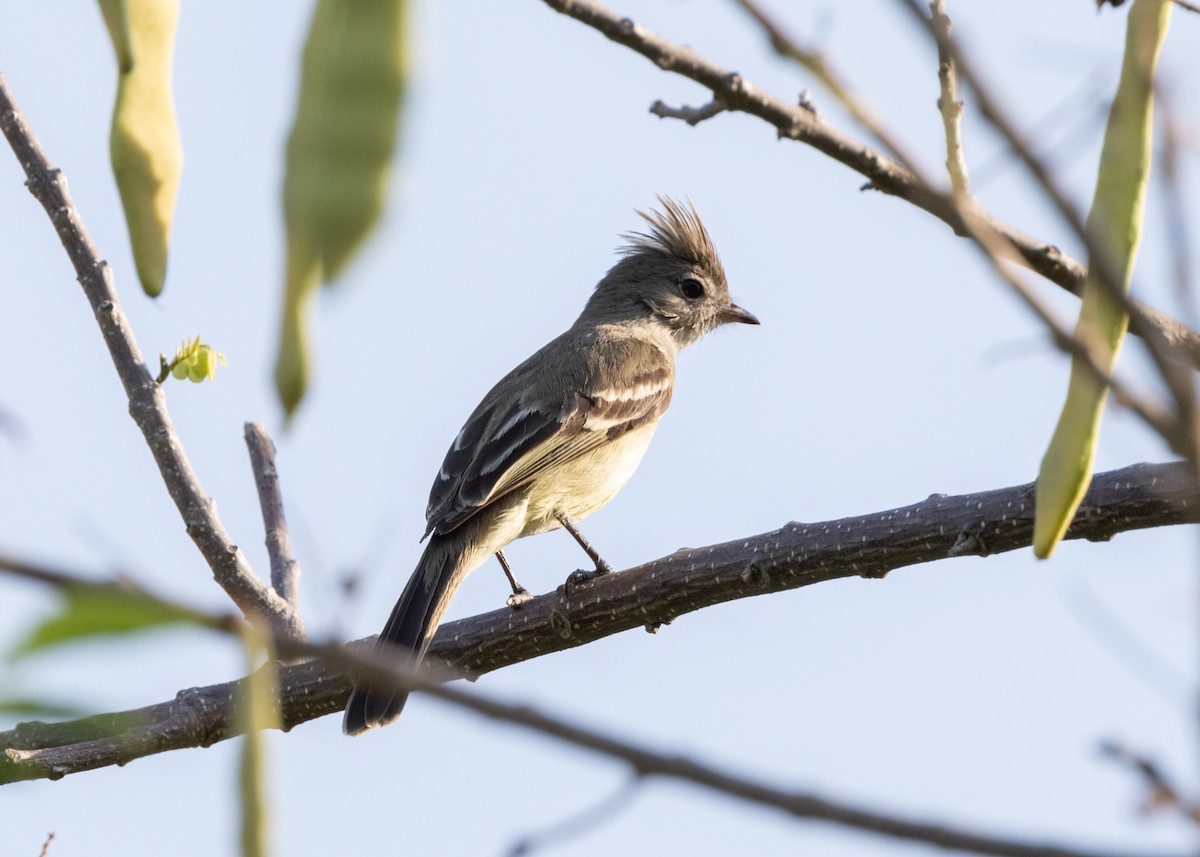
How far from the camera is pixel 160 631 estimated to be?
910mm

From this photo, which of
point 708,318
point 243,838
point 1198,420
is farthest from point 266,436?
point 1198,420

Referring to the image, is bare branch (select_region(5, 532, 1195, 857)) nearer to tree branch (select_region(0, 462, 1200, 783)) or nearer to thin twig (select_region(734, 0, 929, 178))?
thin twig (select_region(734, 0, 929, 178))

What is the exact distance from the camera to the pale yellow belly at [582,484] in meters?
6.76

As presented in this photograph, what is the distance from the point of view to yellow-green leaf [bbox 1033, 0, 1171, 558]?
1289 mm

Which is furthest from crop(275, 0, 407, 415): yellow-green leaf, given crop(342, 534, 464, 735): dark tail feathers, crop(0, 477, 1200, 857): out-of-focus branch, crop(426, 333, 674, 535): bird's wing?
crop(426, 333, 674, 535): bird's wing

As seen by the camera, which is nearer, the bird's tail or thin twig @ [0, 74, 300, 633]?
thin twig @ [0, 74, 300, 633]

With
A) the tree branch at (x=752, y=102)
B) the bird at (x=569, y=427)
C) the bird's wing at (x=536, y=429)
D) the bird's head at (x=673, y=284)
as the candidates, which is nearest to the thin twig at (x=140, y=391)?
the bird at (x=569, y=427)

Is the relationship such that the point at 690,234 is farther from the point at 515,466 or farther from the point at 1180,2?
the point at 1180,2

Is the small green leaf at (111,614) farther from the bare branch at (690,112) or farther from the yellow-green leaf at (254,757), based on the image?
the bare branch at (690,112)

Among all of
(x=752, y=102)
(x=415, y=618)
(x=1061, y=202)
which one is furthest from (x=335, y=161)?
(x=415, y=618)

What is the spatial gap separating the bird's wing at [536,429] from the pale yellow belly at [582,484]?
0.20 ft

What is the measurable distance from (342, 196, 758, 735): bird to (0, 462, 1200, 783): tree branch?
0.22 m

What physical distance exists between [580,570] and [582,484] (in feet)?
5.71

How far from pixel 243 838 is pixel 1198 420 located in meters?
0.80
